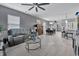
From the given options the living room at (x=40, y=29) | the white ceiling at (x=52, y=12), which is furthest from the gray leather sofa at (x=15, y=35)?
the white ceiling at (x=52, y=12)

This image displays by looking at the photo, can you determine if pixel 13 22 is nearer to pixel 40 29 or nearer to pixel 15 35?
pixel 15 35

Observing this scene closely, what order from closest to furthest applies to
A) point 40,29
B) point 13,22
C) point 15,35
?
point 15,35 < point 40,29 < point 13,22

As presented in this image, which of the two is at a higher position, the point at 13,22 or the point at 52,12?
the point at 52,12

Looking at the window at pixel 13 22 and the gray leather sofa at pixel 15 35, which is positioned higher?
the window at pixel 13 22

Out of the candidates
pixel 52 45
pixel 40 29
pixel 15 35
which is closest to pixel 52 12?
pixel 40 29

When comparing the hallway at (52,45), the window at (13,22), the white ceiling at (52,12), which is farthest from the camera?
the window at (13,22)

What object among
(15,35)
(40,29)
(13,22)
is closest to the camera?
(15,35)

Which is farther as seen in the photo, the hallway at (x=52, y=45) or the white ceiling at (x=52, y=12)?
the hallway at (x=52, y=45)

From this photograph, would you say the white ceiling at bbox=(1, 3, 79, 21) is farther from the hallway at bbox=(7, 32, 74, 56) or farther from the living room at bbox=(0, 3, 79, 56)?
the hallway at bbox=(7, 32, 74, 56)

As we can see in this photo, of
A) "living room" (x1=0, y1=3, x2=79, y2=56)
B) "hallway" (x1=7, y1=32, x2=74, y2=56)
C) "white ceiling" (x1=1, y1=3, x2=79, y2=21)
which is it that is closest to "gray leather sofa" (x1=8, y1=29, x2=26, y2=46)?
"living room" (x1=0, y1=3, x2=79, y2=56)

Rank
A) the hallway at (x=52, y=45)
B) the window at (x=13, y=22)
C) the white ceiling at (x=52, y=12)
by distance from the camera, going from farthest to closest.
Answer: the window at (x=13, y=22) < the hallway at (x=52, y=45) < the white ceiling at (x=52, y=12)

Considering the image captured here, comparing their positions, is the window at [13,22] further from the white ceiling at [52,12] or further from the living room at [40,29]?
the white ceiling at [52,12]

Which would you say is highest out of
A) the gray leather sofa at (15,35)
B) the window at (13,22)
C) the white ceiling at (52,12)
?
the white ceiling at (52,12)

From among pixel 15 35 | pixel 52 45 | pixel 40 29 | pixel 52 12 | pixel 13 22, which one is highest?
pixel 52 12
